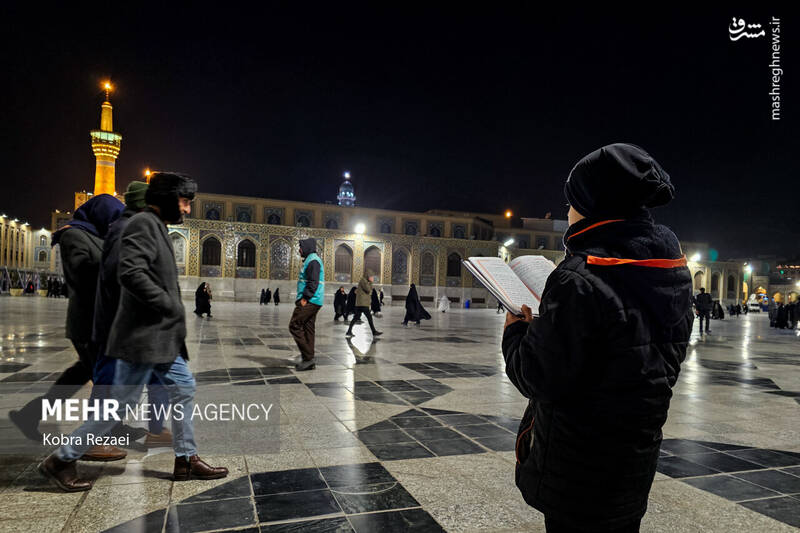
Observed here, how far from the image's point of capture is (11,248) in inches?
2830

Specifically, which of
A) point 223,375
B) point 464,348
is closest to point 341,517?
point 223,375

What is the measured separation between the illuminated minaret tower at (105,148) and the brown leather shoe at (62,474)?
35.8 meters

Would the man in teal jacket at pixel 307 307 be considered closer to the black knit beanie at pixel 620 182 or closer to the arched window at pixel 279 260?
→ the black knit beanie at pixel 620 182

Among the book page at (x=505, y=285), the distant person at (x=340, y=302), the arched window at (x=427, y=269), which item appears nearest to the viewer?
the book page at (x=505, y=285)

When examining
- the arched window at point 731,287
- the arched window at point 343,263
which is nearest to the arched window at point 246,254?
the arched window at point 343,263

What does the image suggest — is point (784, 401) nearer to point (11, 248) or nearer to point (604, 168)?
point (604, 168)

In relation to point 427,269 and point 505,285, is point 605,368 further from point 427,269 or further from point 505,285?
point 427,269

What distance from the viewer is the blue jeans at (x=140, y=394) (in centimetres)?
260

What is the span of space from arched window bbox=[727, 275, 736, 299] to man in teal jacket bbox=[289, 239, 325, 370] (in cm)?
6346

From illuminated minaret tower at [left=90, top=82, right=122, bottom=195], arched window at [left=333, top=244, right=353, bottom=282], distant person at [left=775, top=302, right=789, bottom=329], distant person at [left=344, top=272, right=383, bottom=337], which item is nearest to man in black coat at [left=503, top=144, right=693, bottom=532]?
distant person at [left=344, top=272, right=383, bottom=337]

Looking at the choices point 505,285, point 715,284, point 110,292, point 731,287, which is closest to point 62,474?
point 110,292

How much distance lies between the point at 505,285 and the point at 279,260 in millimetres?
40088

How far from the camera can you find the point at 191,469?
9.27 feet

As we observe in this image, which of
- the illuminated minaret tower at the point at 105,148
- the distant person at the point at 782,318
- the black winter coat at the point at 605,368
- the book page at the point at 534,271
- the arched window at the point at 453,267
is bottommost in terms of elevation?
the distant person at the point at 782,318
